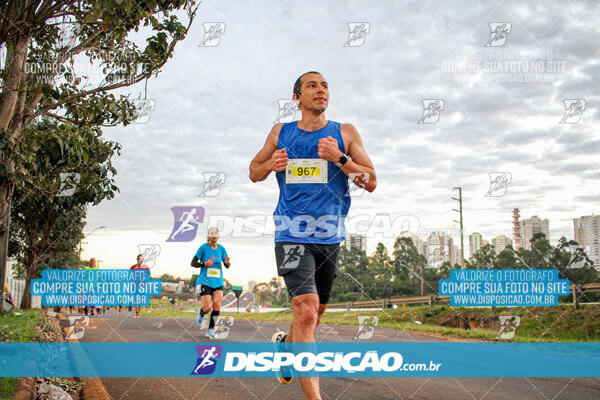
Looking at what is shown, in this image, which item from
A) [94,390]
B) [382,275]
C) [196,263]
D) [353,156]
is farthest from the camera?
[382,275]

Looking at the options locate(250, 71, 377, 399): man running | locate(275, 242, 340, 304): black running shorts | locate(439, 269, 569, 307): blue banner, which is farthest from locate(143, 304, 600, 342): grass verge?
locate(250, 71, 377, 399): man running

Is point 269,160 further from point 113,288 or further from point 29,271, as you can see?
point 29,271

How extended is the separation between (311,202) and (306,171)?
234 mm

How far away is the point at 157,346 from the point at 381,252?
33.2 meters

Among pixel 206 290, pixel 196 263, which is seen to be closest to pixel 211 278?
pixel 206 290

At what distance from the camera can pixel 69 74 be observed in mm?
7762

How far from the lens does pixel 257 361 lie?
17.1ft

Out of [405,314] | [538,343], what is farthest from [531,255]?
[538,343]

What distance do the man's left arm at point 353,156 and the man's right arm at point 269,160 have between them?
0.30m

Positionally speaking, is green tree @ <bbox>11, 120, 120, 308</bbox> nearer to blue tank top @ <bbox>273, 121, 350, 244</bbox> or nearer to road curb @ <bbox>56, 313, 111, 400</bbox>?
road curb @ <bbox>56, 313, 111, 400</bbox>

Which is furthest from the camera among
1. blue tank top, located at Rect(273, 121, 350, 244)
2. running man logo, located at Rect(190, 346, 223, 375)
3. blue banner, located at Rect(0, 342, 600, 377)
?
running man logo, located at Rect(190, 346, 223, 375)

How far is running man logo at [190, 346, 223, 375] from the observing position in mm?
5293

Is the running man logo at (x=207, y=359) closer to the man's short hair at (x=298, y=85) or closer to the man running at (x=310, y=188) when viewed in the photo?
the man running at (x=310, y=188)

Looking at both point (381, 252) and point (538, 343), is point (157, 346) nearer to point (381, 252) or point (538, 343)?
point (538, 343)
